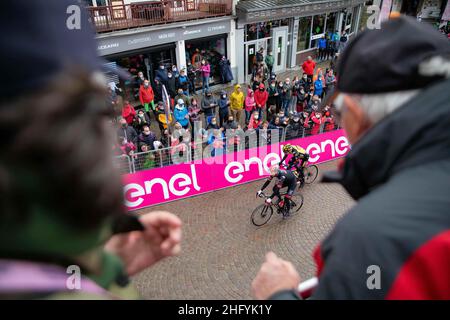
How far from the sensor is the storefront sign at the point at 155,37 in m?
13.5

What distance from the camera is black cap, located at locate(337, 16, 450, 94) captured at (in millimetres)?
1224

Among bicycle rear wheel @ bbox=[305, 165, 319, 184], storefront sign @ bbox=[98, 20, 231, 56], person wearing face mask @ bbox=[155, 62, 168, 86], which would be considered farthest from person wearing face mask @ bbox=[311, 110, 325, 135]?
storefront sign @ bbox=[98, 20, 231, 56]

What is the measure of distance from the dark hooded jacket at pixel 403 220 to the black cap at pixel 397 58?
0.08 metres

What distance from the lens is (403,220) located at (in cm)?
101

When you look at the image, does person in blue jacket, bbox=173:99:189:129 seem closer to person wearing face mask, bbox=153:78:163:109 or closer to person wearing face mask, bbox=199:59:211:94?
person wearing face mask, bbox=153:78:163:109

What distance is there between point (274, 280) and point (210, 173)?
316 inches

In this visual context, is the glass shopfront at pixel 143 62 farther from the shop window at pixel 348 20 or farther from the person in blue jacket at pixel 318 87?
the shop window at pixel 348 20

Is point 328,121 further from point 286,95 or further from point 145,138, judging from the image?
point 145,138

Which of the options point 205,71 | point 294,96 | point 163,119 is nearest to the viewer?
point 163,119

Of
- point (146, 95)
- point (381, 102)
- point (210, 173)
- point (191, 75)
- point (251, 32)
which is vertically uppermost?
point (381, 102)

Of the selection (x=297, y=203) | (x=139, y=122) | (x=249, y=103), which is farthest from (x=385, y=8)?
(x=139, y=122)

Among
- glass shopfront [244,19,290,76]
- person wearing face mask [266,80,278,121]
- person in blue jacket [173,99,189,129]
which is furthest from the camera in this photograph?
glass shopfront [244,19,290,76]

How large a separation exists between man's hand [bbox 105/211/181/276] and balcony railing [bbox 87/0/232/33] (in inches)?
507

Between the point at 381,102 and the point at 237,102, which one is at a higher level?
the point at 381,102
